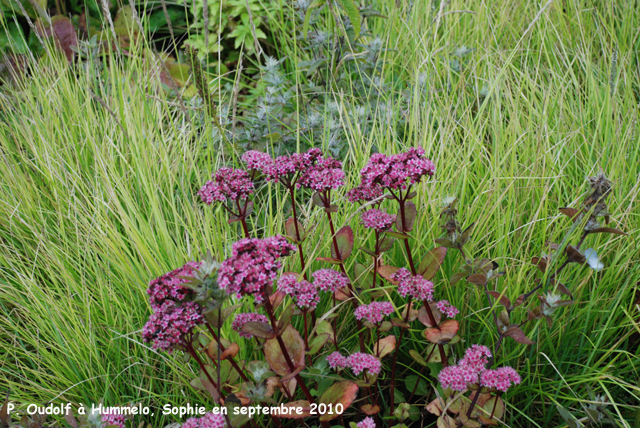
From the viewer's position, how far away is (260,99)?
115 inches

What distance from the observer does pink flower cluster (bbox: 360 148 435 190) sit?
1436 mm

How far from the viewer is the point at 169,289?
129 cm

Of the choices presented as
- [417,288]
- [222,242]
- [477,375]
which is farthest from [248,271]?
[222,242]

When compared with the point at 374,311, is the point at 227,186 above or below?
above

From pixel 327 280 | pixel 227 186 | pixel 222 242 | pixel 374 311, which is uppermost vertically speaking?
pixel 227 186

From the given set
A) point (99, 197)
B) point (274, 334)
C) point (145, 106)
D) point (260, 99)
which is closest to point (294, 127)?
point (260, 99)

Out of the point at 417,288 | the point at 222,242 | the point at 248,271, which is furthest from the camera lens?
the point at 222,242

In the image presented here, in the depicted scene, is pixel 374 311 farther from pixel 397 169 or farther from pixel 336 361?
pixel 397 169

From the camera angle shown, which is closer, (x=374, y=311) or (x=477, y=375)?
(x=477, y=375)

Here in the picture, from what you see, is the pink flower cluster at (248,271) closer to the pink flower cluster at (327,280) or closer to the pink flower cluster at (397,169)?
the pink flower cluster at (327,280)

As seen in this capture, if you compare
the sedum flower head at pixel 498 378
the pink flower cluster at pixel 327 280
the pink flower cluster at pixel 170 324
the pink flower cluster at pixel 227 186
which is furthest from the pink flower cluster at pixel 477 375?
the pink flower cluster at pixel 227 186

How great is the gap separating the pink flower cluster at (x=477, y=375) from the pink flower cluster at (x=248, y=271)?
0.59 meters

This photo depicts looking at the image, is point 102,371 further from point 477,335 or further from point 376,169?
point 477,335

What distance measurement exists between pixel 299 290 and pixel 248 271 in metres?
0.29
